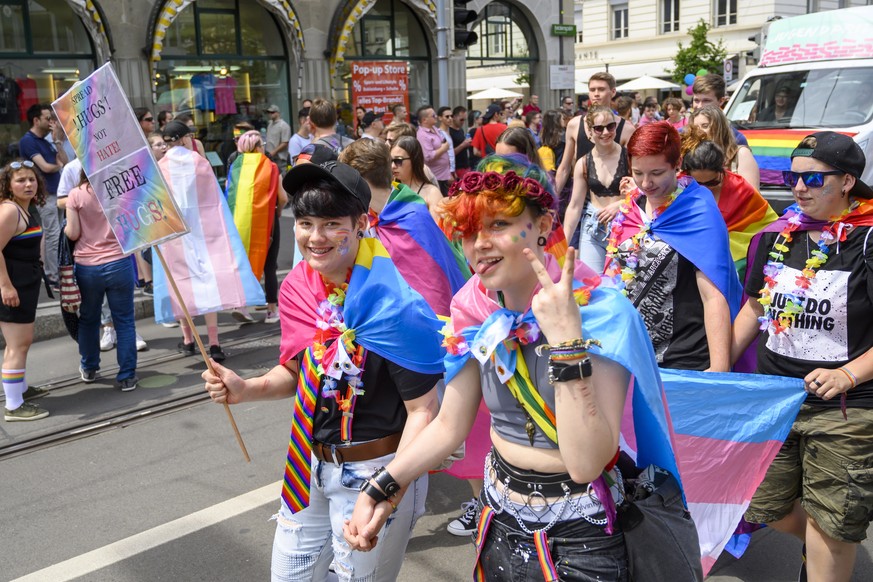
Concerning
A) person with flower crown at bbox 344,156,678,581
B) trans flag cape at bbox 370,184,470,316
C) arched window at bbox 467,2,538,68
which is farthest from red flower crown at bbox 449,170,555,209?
arched window at bbox 467,2,538,68

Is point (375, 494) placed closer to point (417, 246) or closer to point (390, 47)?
point (417, 246)

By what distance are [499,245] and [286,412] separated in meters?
4.36

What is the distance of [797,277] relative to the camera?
318cm

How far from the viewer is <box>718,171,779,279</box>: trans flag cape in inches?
179

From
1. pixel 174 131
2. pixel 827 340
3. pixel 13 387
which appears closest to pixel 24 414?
pixel 13 387

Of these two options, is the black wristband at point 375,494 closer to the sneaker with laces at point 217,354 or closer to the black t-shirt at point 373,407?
the black t-shirt at point 373,407

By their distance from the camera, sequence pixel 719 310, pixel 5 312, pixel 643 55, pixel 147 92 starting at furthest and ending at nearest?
1. pixel 643 55
2. pixel 147 92
3. pixel 5 312
4. pixel 719 310

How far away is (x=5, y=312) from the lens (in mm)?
6082

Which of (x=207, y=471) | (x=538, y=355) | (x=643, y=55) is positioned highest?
(x=643, y=55)

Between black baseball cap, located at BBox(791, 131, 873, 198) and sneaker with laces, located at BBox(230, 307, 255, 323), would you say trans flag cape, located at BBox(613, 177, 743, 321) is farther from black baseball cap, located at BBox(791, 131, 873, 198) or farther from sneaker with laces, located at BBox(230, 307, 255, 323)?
sneaker with laces, located at BBox(230, 307, 255, 323)

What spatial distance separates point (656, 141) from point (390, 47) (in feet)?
55.9

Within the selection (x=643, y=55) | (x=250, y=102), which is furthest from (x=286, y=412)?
(x=643, y=55)

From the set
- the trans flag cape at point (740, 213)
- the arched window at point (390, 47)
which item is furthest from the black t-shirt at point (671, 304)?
the arched window at point (390, 47)

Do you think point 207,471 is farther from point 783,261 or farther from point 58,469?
point 783,261
